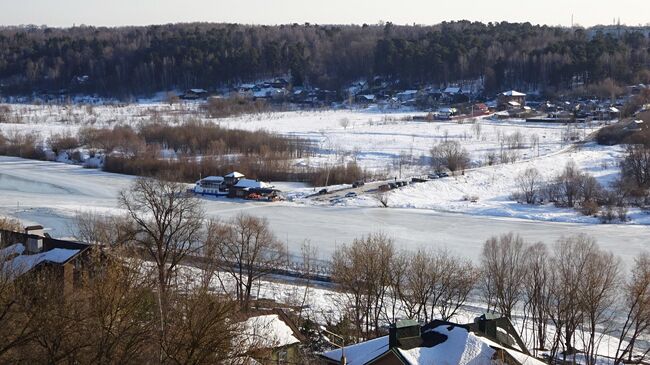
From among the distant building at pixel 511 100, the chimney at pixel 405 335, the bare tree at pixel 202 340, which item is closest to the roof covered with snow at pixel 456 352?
the chimney at pixel 405 335

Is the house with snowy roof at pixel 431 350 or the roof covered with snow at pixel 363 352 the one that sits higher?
the house with snowy roof at pixel 431 350

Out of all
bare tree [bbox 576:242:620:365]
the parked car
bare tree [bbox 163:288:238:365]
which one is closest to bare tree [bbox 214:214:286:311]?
bare tree [bbox 576:242:620:365]

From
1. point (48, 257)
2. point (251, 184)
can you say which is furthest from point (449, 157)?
point (48, 257)

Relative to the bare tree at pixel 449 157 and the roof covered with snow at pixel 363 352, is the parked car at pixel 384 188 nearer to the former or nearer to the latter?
the bare tree at pixel 449 157

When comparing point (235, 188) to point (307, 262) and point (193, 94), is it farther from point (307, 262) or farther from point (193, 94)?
point (193, 94)

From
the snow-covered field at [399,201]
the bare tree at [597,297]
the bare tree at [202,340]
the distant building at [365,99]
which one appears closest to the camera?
the bare tree at [202,340]

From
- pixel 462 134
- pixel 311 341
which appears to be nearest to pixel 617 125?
pixel 462 134

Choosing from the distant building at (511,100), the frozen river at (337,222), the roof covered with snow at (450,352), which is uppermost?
the distant building at (511,100)

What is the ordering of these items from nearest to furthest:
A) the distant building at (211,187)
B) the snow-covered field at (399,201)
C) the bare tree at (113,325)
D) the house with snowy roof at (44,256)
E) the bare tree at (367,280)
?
1. the bare tree at (113,325)
2. the house with snowy roof at (44,256)
3. the bare tree at (367,280)
4. the snow-covered field at (399,201)
5. the distant building at (211,187)
